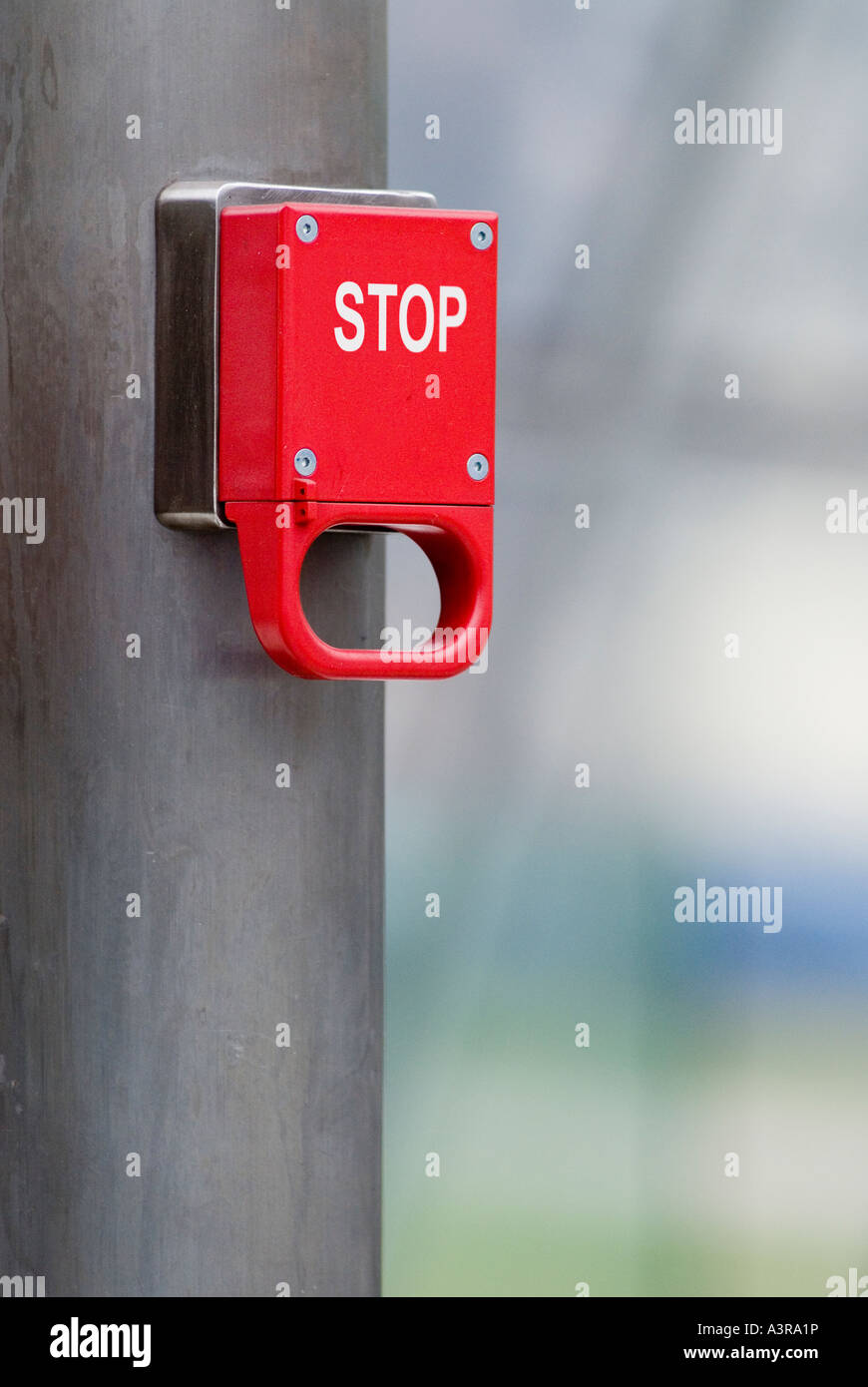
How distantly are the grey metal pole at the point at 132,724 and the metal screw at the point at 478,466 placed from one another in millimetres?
95

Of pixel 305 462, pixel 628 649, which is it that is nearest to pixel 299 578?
pixel 305 462

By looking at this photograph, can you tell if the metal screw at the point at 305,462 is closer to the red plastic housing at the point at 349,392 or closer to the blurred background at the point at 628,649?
the red plastic housing at the point at 349,392

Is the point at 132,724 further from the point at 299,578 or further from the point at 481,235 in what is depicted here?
the point at 481,235

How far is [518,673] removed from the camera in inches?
78.2

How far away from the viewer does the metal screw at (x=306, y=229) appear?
577 mm

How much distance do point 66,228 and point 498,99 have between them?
1.49m

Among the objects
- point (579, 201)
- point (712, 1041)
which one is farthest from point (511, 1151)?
point (579, 201)

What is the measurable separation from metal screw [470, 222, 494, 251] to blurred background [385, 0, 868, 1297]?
1.28 meters

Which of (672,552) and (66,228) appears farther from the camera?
(672,552)

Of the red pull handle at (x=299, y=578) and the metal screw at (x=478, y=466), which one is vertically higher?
the metal screw at (x=478, y=466)

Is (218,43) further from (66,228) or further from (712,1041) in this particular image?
(712,1041)

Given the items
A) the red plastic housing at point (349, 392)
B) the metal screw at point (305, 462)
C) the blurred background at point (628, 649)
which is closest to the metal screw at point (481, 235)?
the red plastic housing at point (349, 392)

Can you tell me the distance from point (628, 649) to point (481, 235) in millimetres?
1421

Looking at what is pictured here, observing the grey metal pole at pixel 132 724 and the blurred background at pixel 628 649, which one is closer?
the grey metal pole at pixel 132 724
